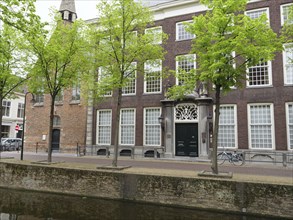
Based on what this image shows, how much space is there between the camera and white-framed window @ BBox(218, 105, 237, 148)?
17.0 meters

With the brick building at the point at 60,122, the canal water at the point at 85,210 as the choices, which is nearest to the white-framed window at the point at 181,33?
the brick building at the point at 60,122

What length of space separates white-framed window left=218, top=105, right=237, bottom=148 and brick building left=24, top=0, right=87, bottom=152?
40.3ft

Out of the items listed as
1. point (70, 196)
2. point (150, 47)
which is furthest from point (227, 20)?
point (70, 196)

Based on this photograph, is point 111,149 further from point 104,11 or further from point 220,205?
point 220,205

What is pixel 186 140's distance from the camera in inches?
715

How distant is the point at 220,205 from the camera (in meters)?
7.72

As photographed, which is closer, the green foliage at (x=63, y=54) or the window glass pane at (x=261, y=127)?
the green foliage at (x=63, y=54)

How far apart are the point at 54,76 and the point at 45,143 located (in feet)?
44.5

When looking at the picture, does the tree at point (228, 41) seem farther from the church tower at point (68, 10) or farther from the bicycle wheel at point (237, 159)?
the church tower at point (68, 10)

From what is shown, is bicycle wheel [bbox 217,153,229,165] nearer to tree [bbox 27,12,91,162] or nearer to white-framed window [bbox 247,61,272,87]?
white-framed window [bbox 247,61,272,87]

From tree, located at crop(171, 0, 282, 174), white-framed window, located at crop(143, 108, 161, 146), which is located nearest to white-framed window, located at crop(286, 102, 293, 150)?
tree, located at crop(171, 0, 282, 174)

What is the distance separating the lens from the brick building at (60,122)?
2297 centimetres

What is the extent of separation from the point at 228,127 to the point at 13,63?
1468 cm

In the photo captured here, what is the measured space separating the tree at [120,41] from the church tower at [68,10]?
690 inches
